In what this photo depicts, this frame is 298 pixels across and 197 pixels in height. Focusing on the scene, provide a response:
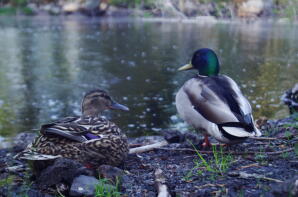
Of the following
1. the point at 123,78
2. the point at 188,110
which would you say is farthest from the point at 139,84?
the point at 188,110

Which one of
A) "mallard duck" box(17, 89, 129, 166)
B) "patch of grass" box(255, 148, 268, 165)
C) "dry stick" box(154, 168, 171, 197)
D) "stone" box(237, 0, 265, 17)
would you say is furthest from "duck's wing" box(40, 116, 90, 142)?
"stone" box(237, 0, 265, 17)

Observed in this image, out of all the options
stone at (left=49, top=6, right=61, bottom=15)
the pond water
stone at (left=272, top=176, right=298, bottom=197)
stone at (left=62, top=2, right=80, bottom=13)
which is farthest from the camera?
stone at (left=49, top=6, right=61, bottom=15)

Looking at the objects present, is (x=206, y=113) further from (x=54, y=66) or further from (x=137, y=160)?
(x=54, y=66)

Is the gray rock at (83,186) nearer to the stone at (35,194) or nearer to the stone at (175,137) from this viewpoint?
the stone at (35,194)

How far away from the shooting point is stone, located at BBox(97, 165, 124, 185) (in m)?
3.34

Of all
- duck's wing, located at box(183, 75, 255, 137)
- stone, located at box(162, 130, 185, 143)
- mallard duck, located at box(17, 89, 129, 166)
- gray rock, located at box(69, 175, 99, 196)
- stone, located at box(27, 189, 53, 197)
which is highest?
duck's wing, located at box(183, 75, 255, 137)

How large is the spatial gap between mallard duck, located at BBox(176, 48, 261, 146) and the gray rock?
1327 millimetres

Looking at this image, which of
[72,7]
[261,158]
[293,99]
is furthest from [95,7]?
[261,158]

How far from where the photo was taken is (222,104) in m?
4.01

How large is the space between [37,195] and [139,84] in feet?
36.6

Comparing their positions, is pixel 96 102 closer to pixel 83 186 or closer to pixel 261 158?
pixel 83 186

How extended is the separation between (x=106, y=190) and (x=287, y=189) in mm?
1258

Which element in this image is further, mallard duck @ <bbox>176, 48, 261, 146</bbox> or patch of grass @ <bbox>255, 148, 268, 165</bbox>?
mallard duck @ <bbox>176, 48, 261, 146</bbox>

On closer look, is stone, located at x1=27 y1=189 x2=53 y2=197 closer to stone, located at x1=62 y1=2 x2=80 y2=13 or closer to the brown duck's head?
the brown duck's head
